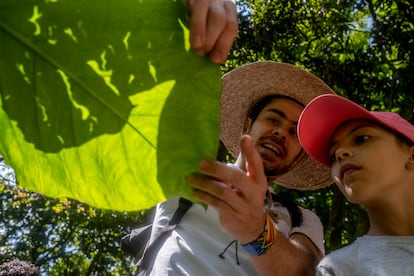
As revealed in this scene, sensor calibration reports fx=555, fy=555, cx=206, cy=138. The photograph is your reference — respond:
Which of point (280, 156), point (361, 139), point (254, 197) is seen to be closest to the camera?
point (254, 197)

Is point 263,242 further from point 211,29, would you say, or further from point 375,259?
point 211,29

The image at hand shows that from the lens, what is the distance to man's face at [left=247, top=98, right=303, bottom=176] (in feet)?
5.32

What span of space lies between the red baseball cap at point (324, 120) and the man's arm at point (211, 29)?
0.98 metres

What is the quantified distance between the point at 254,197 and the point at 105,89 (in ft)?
1.49

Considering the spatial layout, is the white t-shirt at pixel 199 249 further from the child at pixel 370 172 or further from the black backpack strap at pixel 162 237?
the child at pixel 370 172

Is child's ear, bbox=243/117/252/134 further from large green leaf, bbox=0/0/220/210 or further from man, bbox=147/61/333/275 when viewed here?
large green leaf, bbox=0/0/220/210

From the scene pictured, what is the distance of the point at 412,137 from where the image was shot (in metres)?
1.50

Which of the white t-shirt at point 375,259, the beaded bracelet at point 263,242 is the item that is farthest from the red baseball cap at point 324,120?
the beaded bracelet at point 263,242

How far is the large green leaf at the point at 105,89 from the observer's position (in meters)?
0.53

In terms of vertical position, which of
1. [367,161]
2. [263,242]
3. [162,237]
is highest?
[367,161]

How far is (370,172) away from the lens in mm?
1361

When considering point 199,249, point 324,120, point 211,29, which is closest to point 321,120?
point 324,120

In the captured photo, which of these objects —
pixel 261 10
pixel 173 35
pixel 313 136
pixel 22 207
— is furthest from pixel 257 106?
pixel 22 207

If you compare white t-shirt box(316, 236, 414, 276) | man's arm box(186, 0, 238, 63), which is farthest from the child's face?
man's arm box(186, 0, 238, 63)
